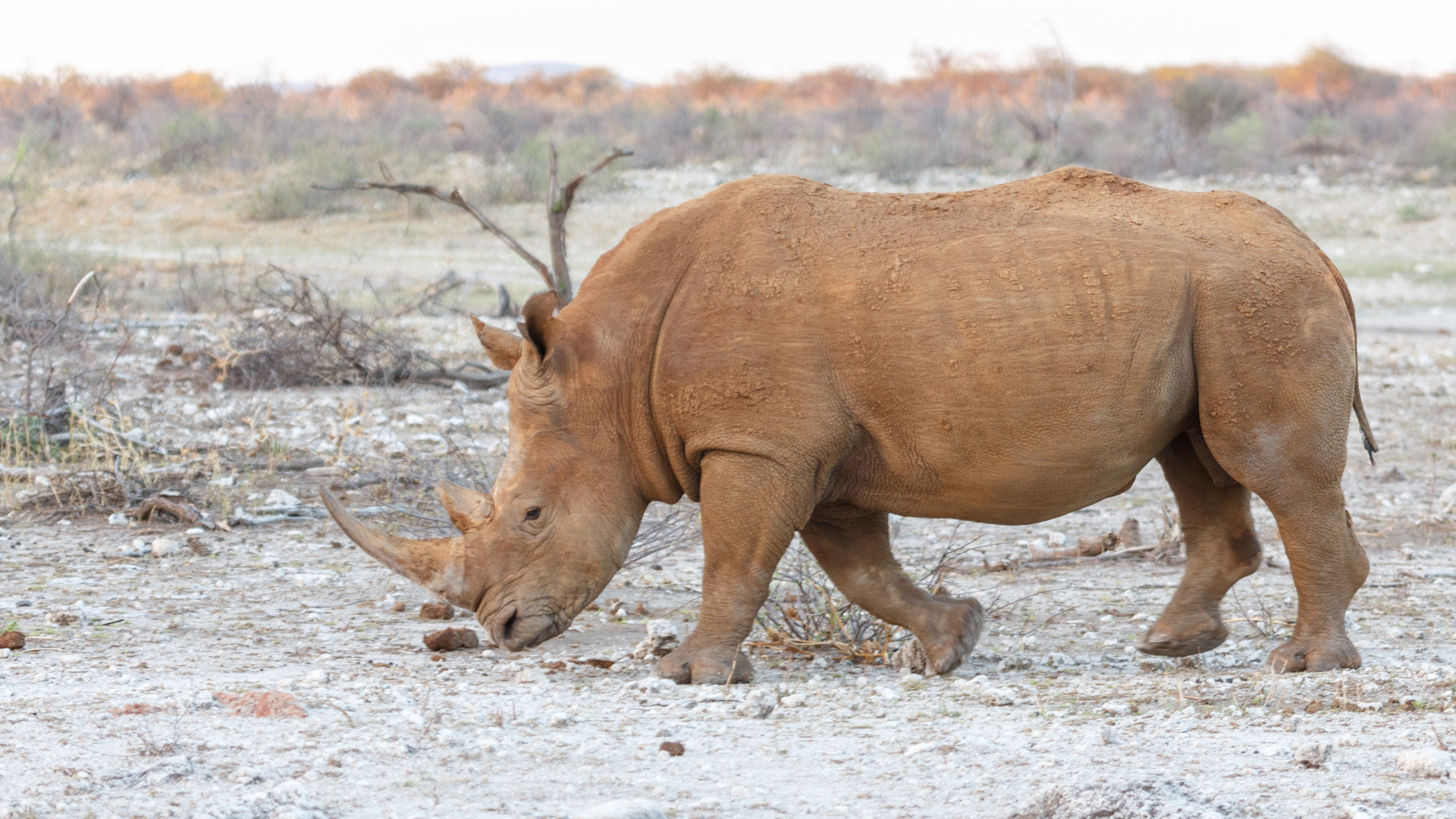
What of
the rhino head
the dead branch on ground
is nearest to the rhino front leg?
the rhino head

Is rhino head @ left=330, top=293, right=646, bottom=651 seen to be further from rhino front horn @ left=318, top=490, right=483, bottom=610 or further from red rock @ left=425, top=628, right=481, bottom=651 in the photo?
red rock @ left=425, top=628, right=481, bottom=651

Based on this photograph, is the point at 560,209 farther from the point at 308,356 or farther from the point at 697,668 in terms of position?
the point at 308,356

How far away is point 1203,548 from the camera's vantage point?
554 centimetres

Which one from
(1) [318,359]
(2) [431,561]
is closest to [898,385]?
(2) [431,561]

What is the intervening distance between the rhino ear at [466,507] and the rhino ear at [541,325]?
1.73 feet

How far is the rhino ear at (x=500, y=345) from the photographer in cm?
512

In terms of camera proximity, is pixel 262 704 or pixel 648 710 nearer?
pixel 262 704

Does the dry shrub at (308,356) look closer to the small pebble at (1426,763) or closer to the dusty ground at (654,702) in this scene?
A: the dusty ground at (654,702)

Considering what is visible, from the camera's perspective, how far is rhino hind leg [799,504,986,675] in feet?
17.1

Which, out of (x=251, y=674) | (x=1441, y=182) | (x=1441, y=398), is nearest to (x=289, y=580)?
(x=251, y=674)

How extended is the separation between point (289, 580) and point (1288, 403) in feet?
13.9

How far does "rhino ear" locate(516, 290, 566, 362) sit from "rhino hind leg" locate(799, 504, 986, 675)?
112 centimetres

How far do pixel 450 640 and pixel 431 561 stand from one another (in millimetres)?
519

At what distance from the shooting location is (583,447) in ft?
16.5
